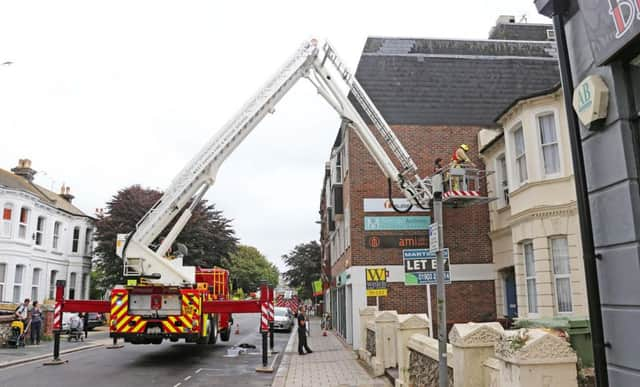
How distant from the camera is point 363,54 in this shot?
19.4 metres

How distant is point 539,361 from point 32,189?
33.6 meters

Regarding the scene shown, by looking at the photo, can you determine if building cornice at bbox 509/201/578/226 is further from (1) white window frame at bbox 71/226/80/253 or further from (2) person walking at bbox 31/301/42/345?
(1) white window frame at bbox 71/226/80/253

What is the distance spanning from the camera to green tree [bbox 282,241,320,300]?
53.5 metres

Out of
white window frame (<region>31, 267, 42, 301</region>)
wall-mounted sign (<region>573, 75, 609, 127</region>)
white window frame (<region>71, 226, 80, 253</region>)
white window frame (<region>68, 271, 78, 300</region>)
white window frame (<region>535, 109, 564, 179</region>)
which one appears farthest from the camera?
white window frame (<region>71, 226, 80, 253</region>)

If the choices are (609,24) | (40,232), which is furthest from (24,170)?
(609,24)

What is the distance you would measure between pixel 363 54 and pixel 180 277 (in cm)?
1102

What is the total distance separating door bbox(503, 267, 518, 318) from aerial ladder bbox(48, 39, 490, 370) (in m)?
3.15

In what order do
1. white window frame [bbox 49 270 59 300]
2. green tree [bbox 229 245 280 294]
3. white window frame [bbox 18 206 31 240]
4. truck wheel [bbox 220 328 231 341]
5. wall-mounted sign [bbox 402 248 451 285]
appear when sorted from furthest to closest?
green tree [bbox 229 245 280 294], white window frame [bbox 49 270 59 300], white window frame [bbox 18 206 31 240], truck wheel [bbox 220 328 231 341], wall-mounted sign [bbox 402 248 451 285]

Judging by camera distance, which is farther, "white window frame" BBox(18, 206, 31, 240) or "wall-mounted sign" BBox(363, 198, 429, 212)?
"white window frame" BBox(18, 206, 31, 240)

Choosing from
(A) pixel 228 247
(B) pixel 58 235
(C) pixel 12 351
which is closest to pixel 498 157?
(C) pixel 12 351

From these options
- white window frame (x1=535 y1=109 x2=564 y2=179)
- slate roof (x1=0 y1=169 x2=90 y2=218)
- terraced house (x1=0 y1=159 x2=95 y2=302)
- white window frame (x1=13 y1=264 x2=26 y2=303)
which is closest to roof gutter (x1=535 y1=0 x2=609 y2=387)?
white window frame (x1=535 y1=109 x2=564 y2=179)

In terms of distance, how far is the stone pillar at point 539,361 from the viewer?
437 cm

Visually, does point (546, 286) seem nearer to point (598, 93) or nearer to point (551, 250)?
point (551, 250)

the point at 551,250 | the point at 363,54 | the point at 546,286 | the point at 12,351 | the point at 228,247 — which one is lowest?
the point at 12,351
